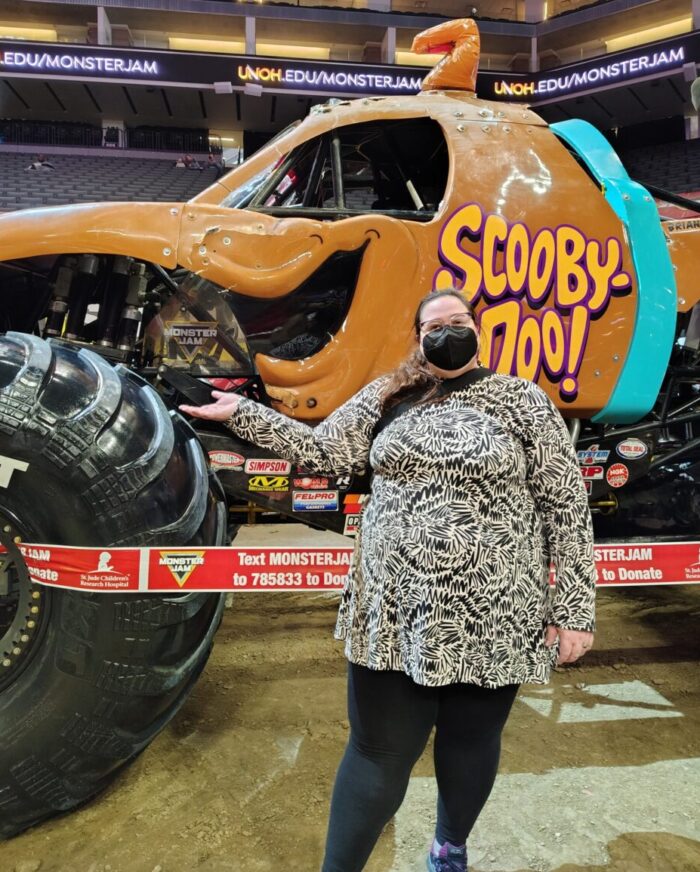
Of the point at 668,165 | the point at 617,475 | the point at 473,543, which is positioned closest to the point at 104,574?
the point at 473,543

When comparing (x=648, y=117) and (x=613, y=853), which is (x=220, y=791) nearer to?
(x=613, y=853)

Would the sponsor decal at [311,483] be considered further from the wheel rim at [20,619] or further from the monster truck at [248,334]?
the wheel rim at [20,619]

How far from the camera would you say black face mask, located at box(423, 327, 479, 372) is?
5.12 feet

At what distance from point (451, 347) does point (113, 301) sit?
5.44ft

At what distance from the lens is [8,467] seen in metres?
1.82

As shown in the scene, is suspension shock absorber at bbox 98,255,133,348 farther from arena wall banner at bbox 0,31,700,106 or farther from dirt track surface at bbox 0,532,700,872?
arena wall banner at bbox 0,31,700,106

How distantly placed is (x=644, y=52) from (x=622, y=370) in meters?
22.4

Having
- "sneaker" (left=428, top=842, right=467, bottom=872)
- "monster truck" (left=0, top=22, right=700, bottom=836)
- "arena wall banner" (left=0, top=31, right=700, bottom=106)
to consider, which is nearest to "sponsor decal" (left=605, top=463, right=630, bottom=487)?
"monster truck" (left=0, top=22, right=700, bottom=836)

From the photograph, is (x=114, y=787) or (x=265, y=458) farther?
(x=265, y=458)

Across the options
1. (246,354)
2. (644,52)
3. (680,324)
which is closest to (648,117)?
(644,52)

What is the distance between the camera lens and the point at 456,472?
145 centimetres

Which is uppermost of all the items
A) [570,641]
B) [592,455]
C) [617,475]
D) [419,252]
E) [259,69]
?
[259,69]

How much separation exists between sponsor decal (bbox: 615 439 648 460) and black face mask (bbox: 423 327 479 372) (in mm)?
1782

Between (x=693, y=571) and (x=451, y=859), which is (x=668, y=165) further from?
(x=451, y=859)
